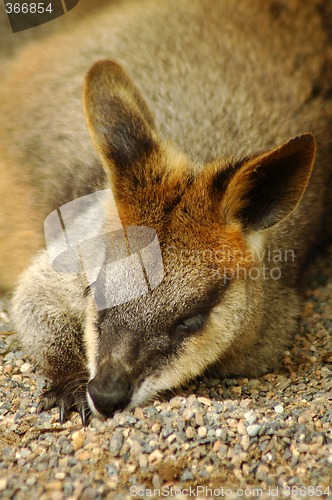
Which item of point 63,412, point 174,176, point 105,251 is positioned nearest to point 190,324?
point 105,251

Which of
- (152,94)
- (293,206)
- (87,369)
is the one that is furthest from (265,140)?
(87,369)

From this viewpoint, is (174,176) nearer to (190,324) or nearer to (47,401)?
(190,324)

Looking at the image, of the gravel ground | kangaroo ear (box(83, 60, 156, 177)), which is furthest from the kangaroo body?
the gravel ground

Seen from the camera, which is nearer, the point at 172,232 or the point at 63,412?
the point at 172,232

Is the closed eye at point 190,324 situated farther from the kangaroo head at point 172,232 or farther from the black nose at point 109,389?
the black nose at point 109,389

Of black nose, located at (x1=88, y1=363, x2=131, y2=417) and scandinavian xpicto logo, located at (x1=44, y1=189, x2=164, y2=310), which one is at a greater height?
scandinavian xpicto logo, located at (x1=44, y1=189, x2=164, y2=310)

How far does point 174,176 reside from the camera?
3844 millimetres

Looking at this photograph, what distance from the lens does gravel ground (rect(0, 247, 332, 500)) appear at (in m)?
3.23

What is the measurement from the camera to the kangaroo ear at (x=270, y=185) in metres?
3.46

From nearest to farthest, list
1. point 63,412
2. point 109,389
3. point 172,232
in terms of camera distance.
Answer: point 109,389 → point 172,232 → point 63,412

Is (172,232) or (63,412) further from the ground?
(172,232)

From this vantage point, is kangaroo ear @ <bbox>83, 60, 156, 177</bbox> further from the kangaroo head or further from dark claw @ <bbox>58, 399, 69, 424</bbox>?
dark claw @ <bbox>58, 399, 69, 424</bbox>

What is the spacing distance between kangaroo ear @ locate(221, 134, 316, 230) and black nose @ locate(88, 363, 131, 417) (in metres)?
1.11

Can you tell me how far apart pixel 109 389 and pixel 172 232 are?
942 mm
